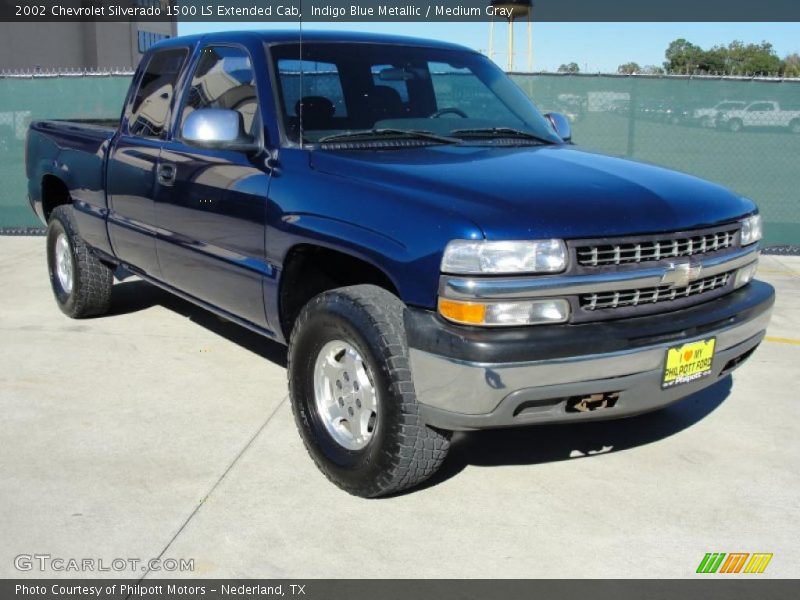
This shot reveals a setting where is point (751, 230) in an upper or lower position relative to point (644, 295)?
upper

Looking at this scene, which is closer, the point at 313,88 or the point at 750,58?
the point at 313,88

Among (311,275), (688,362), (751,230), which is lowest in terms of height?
(688,362)

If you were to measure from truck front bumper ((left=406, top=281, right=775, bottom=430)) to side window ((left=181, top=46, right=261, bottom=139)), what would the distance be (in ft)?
5.56

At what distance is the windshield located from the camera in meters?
4.36

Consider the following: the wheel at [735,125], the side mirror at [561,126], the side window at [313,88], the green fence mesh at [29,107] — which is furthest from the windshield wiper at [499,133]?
the green fence mesh at [29,107]

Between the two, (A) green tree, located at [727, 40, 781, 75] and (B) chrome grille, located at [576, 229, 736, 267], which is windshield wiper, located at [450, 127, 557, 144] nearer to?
(B) chrome grille, located at [576, 229, 736, 267]

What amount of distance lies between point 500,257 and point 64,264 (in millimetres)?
4683

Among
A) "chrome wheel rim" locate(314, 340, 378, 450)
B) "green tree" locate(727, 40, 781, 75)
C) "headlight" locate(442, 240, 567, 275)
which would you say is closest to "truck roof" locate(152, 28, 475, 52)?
"chrome wheel rim" locate(314, 340, 378, 450)

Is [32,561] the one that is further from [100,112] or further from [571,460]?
[100,112]

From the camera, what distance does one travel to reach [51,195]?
7012 millimetres

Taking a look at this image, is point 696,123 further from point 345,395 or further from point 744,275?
point 345,395

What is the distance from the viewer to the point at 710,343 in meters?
3.73
